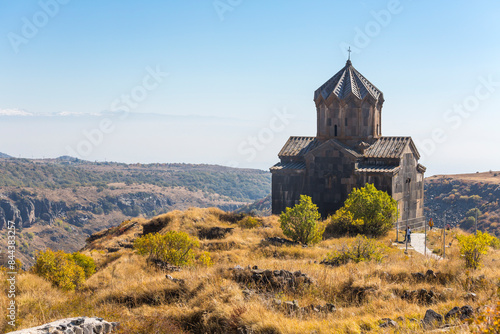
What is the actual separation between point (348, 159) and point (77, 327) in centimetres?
1825

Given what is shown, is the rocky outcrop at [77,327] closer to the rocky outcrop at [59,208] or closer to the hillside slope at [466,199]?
the hillside slope at [466,199]

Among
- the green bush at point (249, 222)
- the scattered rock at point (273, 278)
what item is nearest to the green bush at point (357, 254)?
the scattered rock at point (273, 278)

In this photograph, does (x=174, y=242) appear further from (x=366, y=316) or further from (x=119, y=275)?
(x=366, y=316)

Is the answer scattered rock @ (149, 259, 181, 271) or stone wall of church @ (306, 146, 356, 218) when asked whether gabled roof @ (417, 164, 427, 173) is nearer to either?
stone wall of church @ (306, 146, 356, 218)

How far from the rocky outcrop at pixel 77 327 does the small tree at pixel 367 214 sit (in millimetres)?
12677

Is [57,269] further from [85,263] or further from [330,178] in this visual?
[330,178]

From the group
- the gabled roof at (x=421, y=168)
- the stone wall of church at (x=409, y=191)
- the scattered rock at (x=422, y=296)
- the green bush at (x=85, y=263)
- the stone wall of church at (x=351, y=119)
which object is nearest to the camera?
the scattered rock at (x=422, y=296)

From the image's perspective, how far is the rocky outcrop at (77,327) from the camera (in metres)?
6.66

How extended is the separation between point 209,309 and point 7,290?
16.7 feet

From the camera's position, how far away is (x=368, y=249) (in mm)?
11820

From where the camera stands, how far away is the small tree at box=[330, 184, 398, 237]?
59.6 ft

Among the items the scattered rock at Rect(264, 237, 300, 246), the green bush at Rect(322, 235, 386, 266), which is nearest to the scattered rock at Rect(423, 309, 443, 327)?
the green bush at Rect(322, 235, 386, 266)

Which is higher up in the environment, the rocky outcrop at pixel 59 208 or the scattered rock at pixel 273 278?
the scattered rock at pixel 273 278

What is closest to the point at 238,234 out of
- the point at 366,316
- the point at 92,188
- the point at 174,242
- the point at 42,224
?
the point at 174,242
